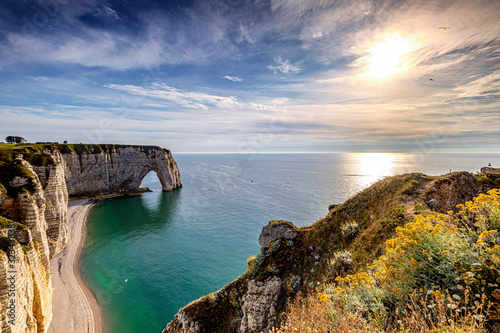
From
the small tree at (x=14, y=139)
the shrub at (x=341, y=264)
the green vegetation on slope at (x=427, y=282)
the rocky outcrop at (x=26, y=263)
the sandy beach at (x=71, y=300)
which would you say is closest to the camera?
the green vegetation on slope at (x=427, y=282)

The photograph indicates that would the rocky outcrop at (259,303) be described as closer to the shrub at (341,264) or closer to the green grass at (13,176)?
the shrub at (341,264)

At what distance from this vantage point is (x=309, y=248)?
553 inches

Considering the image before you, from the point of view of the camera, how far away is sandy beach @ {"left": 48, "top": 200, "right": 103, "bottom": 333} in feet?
74.3

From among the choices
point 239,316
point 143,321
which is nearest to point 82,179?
point 143,321

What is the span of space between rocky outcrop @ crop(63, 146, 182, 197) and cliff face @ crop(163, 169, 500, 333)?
7728 cm

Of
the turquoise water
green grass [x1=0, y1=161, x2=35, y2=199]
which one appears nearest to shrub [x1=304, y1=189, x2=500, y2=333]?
the turquoise water

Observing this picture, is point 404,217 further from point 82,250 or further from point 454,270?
point 82,250

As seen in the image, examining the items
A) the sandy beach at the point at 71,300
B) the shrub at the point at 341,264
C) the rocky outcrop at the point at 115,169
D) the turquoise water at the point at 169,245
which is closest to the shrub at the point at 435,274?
the shrub at the point at 341,264

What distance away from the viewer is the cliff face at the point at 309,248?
11900 millimetres

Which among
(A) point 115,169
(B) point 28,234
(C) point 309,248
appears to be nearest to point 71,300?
(B) point 28,234

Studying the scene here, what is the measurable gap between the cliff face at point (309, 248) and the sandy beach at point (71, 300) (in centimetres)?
1708

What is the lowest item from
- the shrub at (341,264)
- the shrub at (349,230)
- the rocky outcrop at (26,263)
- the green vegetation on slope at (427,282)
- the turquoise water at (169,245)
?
the turquoise water at (169,245)

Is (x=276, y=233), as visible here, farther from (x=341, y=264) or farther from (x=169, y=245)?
(x=169, y=245)

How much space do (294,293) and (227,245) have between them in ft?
107
